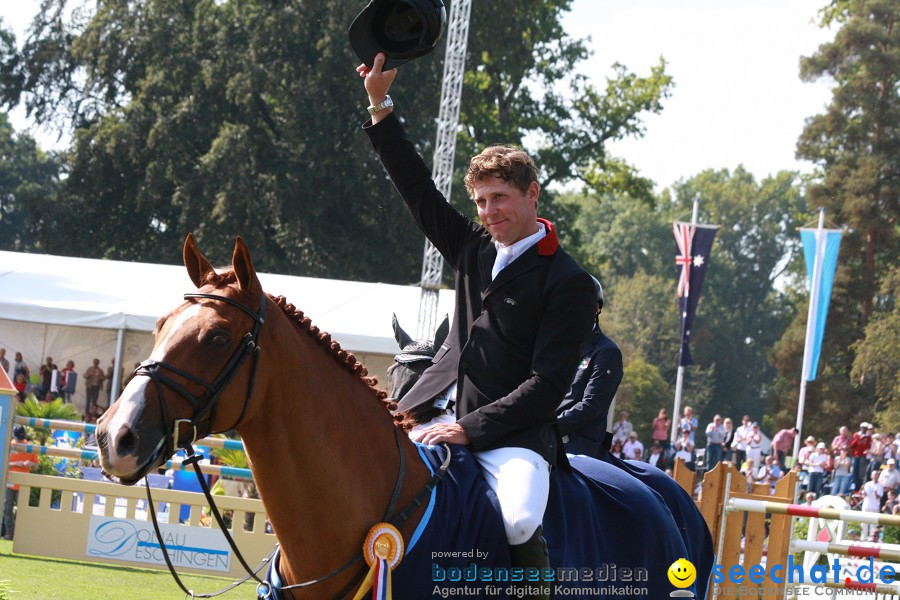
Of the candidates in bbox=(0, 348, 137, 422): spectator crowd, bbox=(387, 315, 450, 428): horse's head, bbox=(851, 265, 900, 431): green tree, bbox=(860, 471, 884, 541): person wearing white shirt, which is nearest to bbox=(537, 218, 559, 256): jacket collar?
bbox=(387, 315, 450, 428): horse's head

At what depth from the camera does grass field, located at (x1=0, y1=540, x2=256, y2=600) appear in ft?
28.1

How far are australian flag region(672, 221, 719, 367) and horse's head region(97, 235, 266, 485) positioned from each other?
2384cm

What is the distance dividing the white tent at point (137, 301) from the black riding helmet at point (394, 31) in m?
14.6

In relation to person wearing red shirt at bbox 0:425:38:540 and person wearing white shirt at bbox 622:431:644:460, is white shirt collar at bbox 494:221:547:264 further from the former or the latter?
person wearing white shirt at bbox 622:431:644:460

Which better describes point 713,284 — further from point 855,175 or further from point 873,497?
point 873,497

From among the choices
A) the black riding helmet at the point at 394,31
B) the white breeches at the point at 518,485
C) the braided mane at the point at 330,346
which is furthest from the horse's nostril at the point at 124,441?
the black riding helmet at the point at 394,31

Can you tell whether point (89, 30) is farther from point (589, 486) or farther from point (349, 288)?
point (589, 486)

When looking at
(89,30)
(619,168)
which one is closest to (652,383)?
(619,168)

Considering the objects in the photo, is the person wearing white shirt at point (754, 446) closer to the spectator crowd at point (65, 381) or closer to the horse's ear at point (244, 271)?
the spectator crowd at point (65, 381)

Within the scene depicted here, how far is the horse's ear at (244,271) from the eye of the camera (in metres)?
3.46

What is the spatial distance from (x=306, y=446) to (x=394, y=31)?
169cm

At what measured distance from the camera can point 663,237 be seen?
300 feet

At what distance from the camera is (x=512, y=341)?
402 centimetres

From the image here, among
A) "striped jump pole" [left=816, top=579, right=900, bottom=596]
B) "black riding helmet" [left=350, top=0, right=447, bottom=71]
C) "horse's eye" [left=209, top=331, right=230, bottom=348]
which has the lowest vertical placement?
"striped jump pole" [left=816, top=579, right=900, bottom=596]
